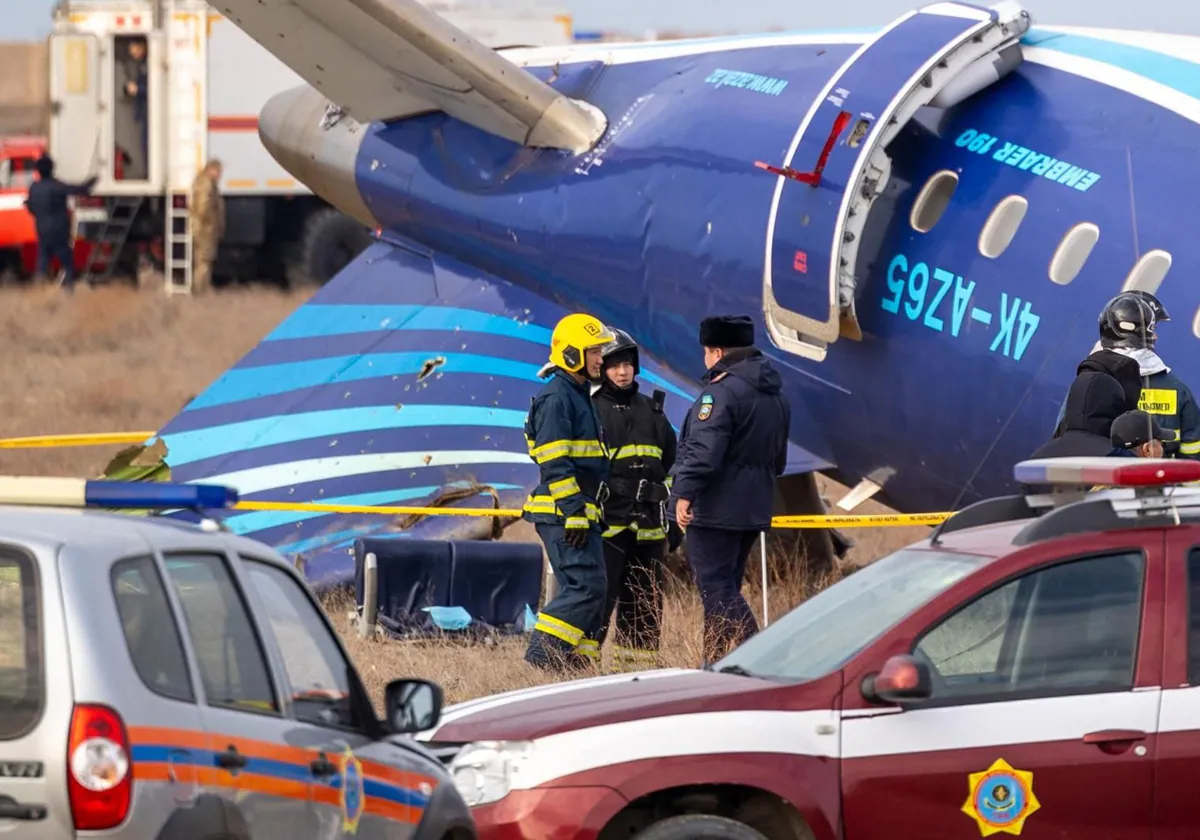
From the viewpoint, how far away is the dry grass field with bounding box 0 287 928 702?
10836 millimetres

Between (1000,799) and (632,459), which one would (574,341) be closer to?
(632,459)

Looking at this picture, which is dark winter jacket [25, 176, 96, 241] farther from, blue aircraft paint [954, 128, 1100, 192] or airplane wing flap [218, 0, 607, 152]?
blue aircraft paint [954, 128, 1100, 192]

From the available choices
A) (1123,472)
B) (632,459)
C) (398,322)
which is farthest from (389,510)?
(1123,472)

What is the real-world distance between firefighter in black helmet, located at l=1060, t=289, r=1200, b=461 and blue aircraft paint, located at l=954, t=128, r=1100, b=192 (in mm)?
1298

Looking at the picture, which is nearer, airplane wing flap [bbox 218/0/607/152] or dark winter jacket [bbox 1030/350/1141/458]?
dark winter jacket [bbox 1030/350/1141/458]

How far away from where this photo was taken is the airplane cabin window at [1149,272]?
9633mm

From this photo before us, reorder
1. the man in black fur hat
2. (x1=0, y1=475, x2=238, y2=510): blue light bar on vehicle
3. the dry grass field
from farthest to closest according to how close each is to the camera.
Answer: the dry grass field → the man in black fur hat → (x1=0, y1=475, x2=238, y2=510): blue light bar on vehicle

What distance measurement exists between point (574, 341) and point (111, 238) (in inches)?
919

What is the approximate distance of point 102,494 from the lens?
483cm

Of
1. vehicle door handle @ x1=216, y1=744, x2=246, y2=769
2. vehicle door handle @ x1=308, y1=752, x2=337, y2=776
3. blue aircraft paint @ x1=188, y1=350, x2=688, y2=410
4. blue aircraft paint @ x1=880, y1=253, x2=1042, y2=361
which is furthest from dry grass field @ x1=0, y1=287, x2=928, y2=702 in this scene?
vehicle door handle @ x1=216, y1=744, x2=246, y2=769

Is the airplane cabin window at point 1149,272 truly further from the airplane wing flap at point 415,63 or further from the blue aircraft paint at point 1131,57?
the airplane wing flap at point 415,63

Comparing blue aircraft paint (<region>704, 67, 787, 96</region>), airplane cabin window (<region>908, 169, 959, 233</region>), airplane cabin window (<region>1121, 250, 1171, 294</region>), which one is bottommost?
airplane cabin window (<region>1121, 250, 1171, 294</region>)

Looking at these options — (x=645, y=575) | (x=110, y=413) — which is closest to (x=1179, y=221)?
(x=645, y=575)

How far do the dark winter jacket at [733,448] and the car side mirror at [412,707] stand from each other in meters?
4.38
